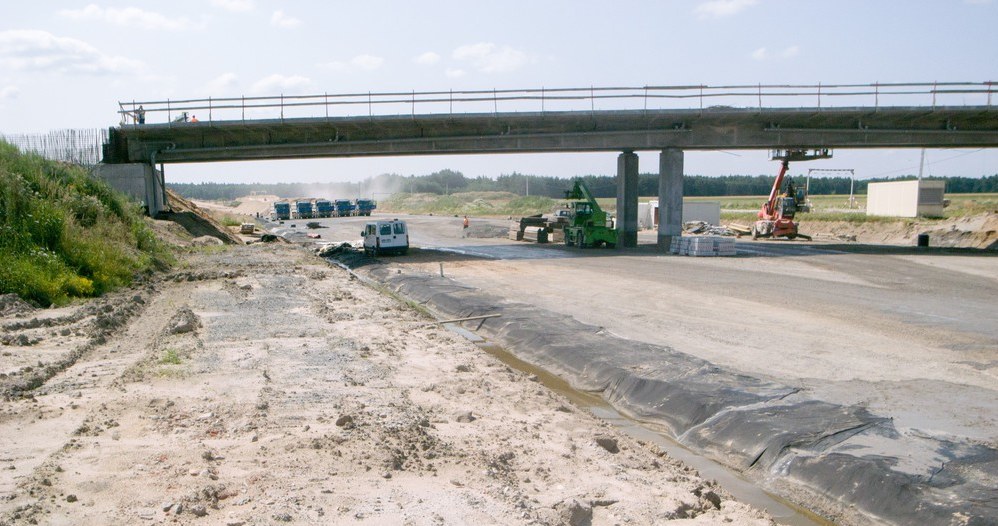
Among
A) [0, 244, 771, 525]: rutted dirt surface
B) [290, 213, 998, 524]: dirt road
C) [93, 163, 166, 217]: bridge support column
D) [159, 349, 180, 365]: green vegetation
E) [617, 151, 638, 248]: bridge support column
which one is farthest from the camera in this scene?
[617, 151, 638, 248]: bridge support column

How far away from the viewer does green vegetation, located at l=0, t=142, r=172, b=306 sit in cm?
1786

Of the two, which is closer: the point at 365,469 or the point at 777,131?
the point at 365,469

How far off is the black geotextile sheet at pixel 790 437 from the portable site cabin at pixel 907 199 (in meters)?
55.2

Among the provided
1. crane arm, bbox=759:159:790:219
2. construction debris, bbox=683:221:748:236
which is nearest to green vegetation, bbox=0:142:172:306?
crane arm, bbox=759:159:790:219

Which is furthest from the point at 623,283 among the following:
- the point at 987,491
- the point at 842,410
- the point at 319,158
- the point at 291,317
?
the point at 319,158

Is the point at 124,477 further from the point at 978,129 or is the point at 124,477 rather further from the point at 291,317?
the point at 978,129

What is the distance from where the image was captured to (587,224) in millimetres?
42156

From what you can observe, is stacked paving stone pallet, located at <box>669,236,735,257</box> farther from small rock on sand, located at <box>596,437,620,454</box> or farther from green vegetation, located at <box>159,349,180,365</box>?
small rock on sand, located at <box>596,437,620,454</box>

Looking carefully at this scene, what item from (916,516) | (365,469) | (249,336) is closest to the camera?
(916,516)

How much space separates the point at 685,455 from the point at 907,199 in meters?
61.4

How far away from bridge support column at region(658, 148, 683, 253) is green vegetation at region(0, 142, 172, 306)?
24.8 meters

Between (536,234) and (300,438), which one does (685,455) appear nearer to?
(300,438)

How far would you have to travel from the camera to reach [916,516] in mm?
6695

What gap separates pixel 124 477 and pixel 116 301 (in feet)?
40.9
